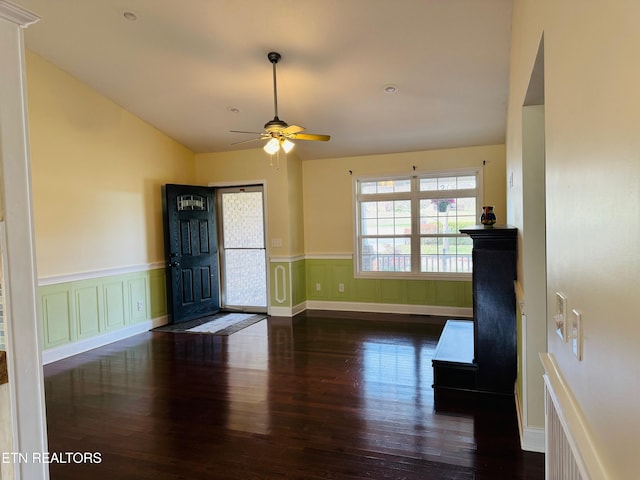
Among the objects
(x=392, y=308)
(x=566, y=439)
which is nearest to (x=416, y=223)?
(x=392, y=308)

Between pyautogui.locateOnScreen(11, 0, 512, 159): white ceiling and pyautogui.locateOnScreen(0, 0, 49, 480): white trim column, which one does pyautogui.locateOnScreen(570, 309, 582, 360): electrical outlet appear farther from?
pyautogui.locateOnScreen(11, 0, 512, 159): white ceiling

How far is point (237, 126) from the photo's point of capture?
566 centimetres

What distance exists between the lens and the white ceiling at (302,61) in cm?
335

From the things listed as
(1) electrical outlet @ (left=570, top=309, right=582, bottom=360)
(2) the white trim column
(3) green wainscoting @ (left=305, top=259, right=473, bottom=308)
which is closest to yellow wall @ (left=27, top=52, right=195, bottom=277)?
(3) green wainscoting @ (left=305, top=259, right=473, bottom=308)

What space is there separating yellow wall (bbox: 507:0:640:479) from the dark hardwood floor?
1.61 metres

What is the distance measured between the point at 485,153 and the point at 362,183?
1876 millimetres

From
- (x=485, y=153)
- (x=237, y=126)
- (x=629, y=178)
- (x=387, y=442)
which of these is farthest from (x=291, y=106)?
(x=629, y=178)

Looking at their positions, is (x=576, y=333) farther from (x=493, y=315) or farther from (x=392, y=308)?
(x=392, y=308)

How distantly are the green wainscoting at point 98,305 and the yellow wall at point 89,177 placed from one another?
0.21 m

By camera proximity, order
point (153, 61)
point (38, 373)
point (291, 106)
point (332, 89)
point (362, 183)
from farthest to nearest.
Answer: point (362, 183)
point (291, 106)
point (332, 89)
point (153, 61)
point (38, 373)

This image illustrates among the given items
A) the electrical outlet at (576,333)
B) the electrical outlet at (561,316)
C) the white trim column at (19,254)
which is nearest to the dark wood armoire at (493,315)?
the electrical outlet at (561,316)

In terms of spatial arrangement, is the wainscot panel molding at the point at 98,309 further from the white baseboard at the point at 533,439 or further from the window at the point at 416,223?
the white baseboard at the point at 533,439

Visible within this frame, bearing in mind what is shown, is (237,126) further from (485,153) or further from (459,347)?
(459,347)

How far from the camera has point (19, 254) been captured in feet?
4.38
